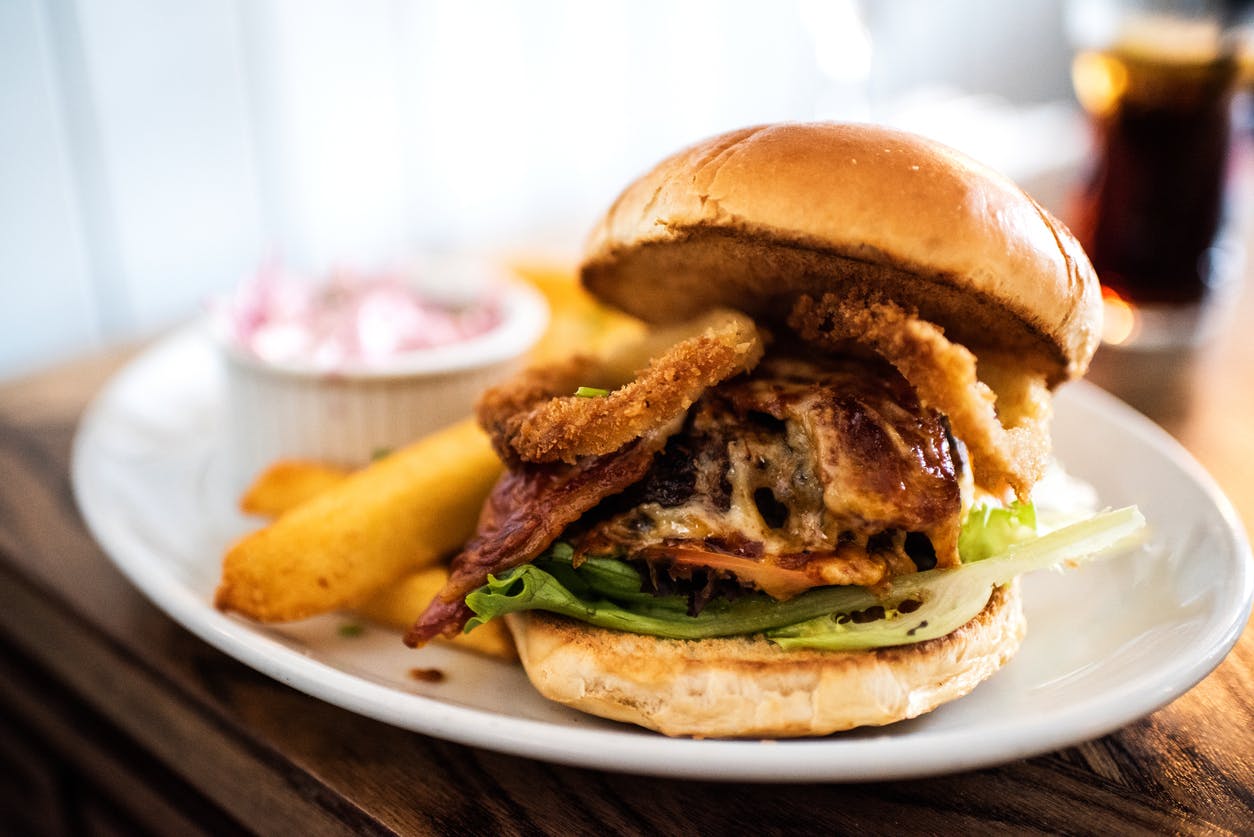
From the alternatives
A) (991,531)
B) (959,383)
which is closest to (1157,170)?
(991,531)

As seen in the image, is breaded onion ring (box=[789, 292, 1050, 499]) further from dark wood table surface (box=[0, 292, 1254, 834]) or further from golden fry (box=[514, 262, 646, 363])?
golden fry (box=[514, 262, 646, 363])

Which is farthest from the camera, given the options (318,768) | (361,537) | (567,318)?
(567,318)

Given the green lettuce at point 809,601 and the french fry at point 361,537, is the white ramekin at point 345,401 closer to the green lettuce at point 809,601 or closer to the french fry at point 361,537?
the french fry at point 361,537

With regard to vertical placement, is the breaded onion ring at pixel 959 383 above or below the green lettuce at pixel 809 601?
above

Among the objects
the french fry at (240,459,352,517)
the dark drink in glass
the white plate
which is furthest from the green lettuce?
the dark drink in glass

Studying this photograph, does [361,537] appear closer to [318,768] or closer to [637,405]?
[318,768]

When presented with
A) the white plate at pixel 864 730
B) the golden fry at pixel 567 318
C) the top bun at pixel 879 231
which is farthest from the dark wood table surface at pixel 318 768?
the golden fry at pixel 567 318
